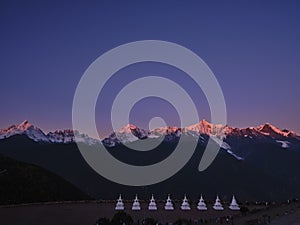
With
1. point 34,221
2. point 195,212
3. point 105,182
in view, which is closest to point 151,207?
point 195,212

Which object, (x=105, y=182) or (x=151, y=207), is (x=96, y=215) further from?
(x=105, y=182)

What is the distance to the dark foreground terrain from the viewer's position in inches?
1817

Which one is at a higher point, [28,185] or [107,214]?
[28,185]

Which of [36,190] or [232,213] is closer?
[232,213]

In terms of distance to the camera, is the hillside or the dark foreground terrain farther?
the hillside

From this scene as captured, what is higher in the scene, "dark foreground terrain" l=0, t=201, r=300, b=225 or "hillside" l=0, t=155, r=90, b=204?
"hillside" l=0, t=155, r=90, b=204

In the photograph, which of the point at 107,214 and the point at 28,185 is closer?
the point at 107,214

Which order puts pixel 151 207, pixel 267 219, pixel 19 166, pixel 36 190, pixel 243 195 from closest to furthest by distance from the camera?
1. pixel 267 219
2. pixel 151 207
3. pixel 36 190
4. pixel 19 166
5. pixel 243 195

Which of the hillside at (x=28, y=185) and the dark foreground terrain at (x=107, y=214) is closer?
the dark foreground terrain at (x=107, y=214)

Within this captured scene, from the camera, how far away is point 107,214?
54.7 metres

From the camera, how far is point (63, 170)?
7564 inches

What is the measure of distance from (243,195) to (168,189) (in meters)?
39.2

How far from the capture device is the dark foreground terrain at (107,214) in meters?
46.2

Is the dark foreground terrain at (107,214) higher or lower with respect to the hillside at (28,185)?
lower
